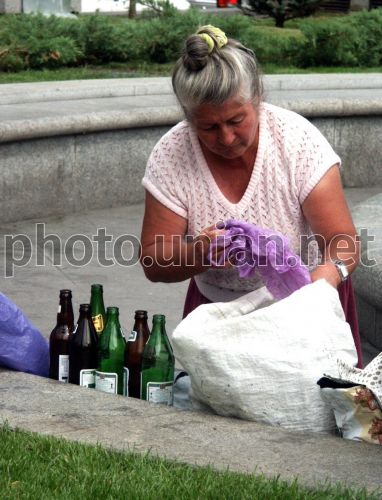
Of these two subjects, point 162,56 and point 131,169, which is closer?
point 131,169

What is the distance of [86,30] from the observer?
46.8 feet

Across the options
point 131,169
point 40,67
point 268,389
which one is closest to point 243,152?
point 268,389

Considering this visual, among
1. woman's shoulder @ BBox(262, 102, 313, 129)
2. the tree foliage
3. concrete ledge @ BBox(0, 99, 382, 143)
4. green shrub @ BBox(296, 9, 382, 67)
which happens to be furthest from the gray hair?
the tree foliage

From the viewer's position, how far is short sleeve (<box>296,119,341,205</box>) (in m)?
3.96

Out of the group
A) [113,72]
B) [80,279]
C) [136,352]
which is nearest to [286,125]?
[136,352]

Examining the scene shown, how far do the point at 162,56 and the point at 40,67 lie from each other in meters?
1.62

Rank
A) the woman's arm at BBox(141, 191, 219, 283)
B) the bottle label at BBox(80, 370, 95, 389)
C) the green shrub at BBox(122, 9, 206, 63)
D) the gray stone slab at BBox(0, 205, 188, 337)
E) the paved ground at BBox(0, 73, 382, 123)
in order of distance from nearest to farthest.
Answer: the woman's arm at BBox(141, 191, 219, 283) < the bottle label at BBox(80, 370, 95, 389) < the gray stone slab at BBox(0, 205, 188, 337) < the paved ground at BBox(0, 73, 382, 123) < the green shrub at BBox(122, 9, 206, 63)

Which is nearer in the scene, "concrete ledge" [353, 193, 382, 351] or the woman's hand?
the woman's hand

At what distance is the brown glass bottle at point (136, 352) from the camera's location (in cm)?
420

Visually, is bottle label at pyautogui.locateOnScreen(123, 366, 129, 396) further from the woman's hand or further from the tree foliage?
the tree foliage

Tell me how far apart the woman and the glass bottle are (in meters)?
0.29

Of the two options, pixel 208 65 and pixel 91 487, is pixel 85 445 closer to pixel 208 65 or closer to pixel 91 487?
pixel 91 487

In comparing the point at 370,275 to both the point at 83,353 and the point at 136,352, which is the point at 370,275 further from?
the point at 83,353

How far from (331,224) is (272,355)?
53 centimetres
